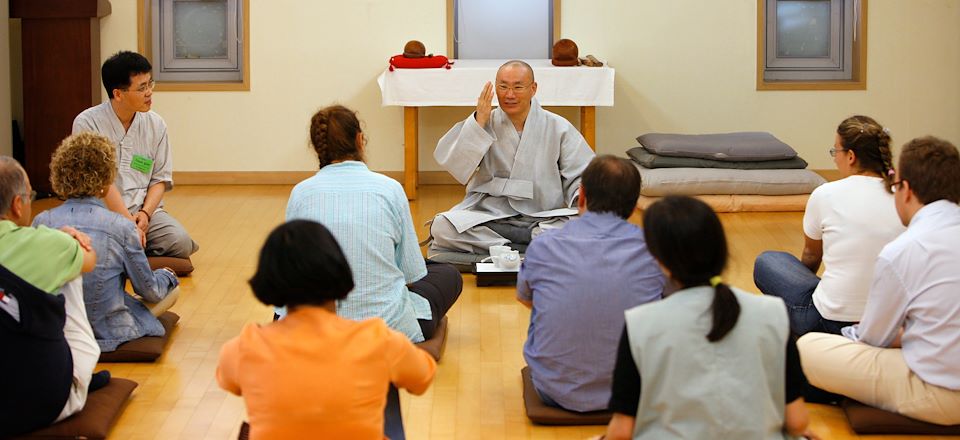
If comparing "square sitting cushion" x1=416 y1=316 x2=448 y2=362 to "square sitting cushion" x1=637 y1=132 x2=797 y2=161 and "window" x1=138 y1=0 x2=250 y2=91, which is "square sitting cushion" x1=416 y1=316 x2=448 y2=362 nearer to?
"square sitting cushion" x1=637 y1=132 x2=797 y2=161

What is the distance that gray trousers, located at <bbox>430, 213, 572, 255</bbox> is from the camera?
16.3ft

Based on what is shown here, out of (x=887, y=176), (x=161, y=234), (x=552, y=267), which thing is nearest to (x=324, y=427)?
(x=552, y=267)

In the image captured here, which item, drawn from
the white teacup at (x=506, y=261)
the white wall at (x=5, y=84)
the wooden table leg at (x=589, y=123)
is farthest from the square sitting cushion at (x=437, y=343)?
the white wall at (x=5, y=84)

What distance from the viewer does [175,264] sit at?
16.1 feet

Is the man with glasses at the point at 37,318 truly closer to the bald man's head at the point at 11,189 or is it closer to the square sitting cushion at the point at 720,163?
the bald man's head at the point at 11,189

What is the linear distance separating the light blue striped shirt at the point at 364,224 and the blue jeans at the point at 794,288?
110 cm

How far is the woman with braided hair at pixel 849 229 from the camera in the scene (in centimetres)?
337

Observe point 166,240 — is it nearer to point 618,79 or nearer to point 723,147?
point 723,147

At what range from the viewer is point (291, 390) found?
211cm

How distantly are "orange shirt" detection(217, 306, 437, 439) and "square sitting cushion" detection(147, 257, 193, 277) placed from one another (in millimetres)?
2823

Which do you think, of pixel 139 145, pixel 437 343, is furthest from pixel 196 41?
pixel 437 343

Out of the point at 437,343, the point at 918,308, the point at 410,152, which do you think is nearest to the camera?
the point at 918,308

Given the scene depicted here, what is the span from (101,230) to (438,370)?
105 cm

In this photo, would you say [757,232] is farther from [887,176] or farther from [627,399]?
[627,399]
